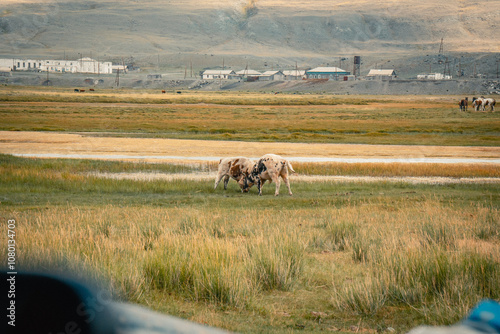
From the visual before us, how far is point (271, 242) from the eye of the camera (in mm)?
11125

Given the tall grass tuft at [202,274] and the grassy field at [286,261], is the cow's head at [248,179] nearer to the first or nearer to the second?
the grassy field at [286,261]

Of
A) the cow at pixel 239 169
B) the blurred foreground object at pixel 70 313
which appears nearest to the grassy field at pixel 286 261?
the blurred foreground object at pixel 70 313

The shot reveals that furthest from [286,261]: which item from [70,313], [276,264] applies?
[70,313]

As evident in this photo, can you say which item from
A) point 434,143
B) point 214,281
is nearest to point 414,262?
point 214,281

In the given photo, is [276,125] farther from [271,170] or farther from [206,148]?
[271,170]

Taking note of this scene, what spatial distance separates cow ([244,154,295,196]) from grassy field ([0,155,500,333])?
8.29 ft

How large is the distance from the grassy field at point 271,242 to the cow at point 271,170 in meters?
0.66

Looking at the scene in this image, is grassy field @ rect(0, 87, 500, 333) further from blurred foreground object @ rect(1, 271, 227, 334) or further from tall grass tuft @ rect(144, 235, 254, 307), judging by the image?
blurred foreground object @ rect(1, 271, 227, 334)

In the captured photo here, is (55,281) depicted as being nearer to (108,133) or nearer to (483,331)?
(483,331)

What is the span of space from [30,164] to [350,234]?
20582 mm

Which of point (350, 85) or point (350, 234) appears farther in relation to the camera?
point (350, 85)

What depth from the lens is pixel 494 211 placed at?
17.0 meters

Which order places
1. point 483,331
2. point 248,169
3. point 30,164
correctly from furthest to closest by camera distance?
point 30,164 < point 248,169 < point 483,331

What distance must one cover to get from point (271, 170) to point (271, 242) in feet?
33.9
